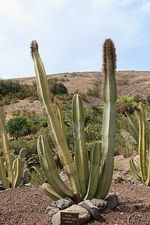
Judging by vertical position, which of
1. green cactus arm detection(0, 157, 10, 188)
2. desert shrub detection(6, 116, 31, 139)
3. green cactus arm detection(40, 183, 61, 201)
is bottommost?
desert shrub detection(6, 116, 31, 139)

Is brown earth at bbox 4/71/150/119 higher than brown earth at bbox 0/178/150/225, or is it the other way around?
brown earth at bbox 0/178/150/225


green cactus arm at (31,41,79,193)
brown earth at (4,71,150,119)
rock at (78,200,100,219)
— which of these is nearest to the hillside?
brown earth at (4,71,150,119)

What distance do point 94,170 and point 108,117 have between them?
0.57m

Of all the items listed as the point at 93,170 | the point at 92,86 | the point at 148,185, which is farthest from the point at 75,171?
the point at 92,86

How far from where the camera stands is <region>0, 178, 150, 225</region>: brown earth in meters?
4.71

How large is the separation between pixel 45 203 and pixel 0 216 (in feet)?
1.79

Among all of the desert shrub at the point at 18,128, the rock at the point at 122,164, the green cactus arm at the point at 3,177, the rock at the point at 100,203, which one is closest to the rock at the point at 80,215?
the rock at the point at 100,203

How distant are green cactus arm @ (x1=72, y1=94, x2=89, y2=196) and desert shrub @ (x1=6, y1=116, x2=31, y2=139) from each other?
2031cm

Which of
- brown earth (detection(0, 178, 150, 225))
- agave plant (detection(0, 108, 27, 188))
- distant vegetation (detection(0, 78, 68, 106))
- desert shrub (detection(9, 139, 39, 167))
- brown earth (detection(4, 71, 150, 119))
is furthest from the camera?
brown earth (detection(4, 71, 150, 119))

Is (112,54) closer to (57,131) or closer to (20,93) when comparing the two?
(57,131)

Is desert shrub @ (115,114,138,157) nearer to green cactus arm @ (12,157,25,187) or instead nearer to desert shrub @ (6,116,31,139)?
green cactus arm @ (12,157,25,187)

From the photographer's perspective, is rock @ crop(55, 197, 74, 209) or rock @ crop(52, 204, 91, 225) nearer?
rock @ crop(52, 204, 91, 225)

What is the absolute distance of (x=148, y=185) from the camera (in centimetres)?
689

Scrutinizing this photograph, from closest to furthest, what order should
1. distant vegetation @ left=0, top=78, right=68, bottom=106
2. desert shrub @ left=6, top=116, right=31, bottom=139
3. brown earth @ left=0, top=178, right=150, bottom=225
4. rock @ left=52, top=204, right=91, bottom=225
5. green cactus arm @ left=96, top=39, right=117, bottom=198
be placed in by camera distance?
1. rock @ left=52, top=204, right=91, bottom=225
2. brown earth @ left=0, top=178, right=150, bottom=225
3. green cactus arm @ left=96, top=39, right=117, bottom=198
4. desert shrub @ left=6, top=116, right=31, bottom=139
5. distant vegetation @ left=0, top=78, right=68, bottom=106
